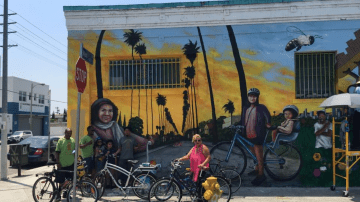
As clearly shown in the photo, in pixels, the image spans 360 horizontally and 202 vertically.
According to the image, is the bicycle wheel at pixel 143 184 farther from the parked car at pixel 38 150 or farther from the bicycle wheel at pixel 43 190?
the parked car at pixel 38 150

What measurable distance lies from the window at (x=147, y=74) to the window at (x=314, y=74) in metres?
3.51

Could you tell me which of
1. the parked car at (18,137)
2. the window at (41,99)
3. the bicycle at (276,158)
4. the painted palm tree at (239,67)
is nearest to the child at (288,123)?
the bicycle at (276,158)

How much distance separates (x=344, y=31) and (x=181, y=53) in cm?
470

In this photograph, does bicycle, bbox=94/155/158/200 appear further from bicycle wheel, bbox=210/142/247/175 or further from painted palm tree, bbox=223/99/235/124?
painted palm tree, bbox=223/99/235/124

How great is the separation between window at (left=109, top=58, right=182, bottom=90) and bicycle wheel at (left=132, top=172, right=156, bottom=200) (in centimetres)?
292

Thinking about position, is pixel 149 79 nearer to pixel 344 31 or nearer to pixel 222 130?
pixel 222 130

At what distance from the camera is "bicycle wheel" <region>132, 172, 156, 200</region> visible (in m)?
8.52

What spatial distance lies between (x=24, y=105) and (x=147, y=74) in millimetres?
40328

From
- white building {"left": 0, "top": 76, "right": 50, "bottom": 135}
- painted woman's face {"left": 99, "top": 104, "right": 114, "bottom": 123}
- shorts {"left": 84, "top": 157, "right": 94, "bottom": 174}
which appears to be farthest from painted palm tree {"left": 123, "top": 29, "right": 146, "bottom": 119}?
white building {"left": 0, "top": 76, "right": 50, "bottom": 135}

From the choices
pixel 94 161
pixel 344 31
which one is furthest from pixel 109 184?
pixel 344 31

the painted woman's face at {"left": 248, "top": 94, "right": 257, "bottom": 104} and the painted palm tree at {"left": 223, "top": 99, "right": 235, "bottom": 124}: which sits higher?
the painted woman's face at {"left": 248, "top": 94, "right": 257, "bottom": 104}

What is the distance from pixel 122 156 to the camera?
9.92m

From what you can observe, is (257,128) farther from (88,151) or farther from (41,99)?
(41,99)

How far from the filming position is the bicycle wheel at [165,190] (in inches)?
311
